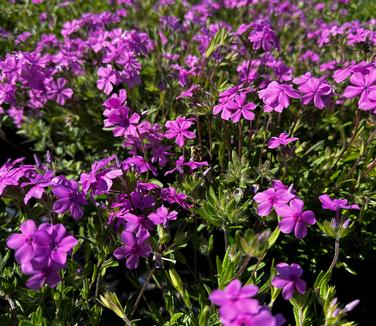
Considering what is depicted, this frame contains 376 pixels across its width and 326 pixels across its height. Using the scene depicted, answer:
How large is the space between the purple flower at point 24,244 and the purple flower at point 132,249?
0.32 m

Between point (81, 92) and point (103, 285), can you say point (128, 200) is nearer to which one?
point (103, 285)

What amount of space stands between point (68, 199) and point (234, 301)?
0.72 m

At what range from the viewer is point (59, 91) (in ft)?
9.01

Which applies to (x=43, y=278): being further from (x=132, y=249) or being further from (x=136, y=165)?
(x=136, y=165)

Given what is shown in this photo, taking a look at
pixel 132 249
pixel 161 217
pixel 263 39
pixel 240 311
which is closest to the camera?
pixel 240 311

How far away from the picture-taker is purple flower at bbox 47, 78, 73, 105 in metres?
2.72

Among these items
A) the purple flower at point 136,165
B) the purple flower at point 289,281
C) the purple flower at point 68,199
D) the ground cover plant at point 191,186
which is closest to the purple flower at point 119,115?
the ground cover plant at point 191,186

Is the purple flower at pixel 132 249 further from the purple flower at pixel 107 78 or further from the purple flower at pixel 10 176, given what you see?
the purple flower at pixel 107 78

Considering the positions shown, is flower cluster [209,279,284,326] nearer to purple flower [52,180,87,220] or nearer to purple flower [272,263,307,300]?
purple flower [272,263,307,300]

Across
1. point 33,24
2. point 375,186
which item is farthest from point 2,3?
point 375,186

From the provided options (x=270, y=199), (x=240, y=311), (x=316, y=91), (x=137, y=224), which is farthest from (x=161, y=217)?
(x=316, y=91)

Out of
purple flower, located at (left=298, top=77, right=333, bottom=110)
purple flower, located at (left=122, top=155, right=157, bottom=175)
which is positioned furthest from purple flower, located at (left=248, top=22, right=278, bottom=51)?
purple flower, located at (left=122, top=155, right=157, bottom=175)

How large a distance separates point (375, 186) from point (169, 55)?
5.38 ft

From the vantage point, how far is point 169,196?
1872 mm
